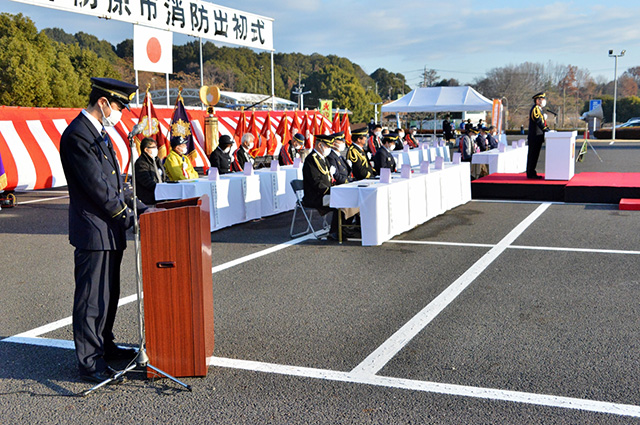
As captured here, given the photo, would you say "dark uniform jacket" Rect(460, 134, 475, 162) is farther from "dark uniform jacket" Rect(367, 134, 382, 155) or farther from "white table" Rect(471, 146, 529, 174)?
"dark uniform jacket" Rect(367, 134, 382, 155)

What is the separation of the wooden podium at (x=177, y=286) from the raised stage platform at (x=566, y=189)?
10.3 metres

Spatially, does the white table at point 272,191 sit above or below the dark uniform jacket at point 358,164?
below

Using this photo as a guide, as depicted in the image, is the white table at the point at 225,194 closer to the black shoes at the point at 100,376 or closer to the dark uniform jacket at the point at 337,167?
the dark uniform jacket at the point at 337,167

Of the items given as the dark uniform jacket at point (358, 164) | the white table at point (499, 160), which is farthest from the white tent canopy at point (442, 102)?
the dark uniform jacket at point (358, 164)

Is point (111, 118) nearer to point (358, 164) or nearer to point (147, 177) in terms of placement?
point (147, 177)

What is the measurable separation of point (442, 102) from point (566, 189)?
1694 centimetres

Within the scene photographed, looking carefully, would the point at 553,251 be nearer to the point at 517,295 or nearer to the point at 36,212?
the point at 517,295

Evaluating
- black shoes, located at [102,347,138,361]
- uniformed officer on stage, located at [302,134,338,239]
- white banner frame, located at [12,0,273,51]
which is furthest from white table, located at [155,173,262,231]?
white banner frame, located at [12,0,273,51]

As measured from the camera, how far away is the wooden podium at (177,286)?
379cm

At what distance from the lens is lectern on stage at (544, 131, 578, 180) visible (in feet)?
44.9

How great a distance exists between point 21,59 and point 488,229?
32.0 m

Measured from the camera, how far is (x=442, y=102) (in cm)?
2883

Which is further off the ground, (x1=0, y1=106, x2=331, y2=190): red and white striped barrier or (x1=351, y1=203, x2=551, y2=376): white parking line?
(x1=0, y1=106, x2=331, y2=190): red and white striped barrier

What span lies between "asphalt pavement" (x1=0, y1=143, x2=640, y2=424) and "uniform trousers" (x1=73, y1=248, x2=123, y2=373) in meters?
0.23
